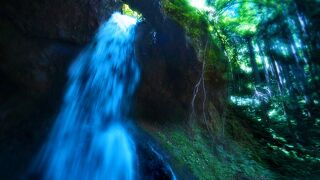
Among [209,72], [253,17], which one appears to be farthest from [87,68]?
[253,17]

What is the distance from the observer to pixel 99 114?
271 inches

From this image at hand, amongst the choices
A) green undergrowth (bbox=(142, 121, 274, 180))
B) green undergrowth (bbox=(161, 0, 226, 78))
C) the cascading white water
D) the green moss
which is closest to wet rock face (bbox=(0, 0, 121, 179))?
the cascading white water

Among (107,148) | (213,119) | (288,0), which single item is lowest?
(107,148)

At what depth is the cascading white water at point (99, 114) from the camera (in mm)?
5527

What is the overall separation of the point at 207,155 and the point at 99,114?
118 inches

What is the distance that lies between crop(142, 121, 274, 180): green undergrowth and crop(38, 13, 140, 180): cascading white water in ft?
3.60

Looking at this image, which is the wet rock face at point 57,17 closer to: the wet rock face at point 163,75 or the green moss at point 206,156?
the wet rock face at point 163,75

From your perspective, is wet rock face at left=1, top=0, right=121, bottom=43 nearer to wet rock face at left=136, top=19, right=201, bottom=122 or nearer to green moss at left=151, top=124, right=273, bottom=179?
wet rock face at left=136, top=19, right=201, bottom=122

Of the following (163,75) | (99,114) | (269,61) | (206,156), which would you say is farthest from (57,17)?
(269,61)

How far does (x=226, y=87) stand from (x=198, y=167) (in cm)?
324

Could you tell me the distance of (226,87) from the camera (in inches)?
342

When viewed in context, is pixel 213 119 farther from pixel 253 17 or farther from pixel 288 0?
pixel 288 0

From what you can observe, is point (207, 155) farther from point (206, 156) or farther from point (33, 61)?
point (33, 61)

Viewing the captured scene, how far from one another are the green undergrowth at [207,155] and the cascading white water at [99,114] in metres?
1.10
